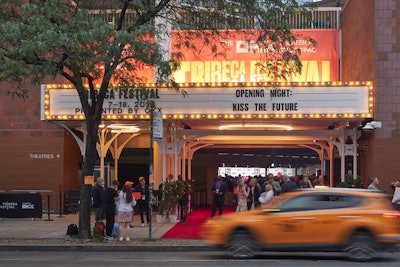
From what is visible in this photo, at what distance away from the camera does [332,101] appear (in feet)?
66.6

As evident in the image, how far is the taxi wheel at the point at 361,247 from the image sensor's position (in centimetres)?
1220

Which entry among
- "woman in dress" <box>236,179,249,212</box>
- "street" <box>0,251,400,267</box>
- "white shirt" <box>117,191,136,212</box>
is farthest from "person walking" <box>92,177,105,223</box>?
"woman in dress" <box>236,179,249,212</box>

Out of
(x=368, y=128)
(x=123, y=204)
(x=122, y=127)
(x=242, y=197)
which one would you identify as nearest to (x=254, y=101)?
(x=242, y=197)

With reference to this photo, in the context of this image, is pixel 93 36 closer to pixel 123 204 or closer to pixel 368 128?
pixel 123 204

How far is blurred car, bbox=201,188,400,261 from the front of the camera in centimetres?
1220

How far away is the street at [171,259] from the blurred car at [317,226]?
33 cm

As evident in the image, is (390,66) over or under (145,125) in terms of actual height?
over

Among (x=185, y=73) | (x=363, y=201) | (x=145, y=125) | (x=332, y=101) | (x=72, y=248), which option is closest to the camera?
(x=363, y=201)

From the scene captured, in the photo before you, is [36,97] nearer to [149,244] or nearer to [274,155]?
[149,244]

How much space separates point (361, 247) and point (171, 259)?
416cm

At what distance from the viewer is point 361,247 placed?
12.2 meters

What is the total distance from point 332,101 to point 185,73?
8916 millimetres

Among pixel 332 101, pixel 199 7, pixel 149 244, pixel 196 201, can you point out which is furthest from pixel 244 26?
pixel 196 201

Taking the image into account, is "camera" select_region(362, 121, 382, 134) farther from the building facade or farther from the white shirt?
the white shirt
